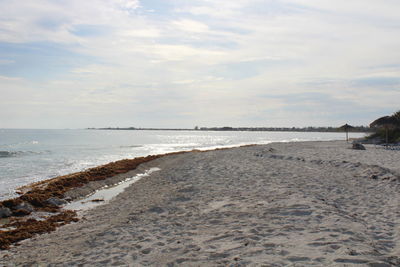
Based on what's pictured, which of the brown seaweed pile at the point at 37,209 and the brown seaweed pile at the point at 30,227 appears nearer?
the brown seaweed pile at the point at 30,227

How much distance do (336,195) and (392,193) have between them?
5.55ft

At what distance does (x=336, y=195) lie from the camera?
9570 millimetres

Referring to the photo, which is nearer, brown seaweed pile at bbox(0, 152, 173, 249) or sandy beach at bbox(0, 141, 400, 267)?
sandy beach at bbox(0, 141, 400, 267)

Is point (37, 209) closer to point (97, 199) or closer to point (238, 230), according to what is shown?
point (97, 199)

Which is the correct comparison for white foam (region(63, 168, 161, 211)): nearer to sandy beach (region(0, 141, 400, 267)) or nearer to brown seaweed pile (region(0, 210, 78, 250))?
sandy beach (region(0, 141, 400, 267))

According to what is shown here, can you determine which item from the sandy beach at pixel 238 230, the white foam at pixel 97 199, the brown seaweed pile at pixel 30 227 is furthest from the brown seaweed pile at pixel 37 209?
the white foam at pixel 97 199

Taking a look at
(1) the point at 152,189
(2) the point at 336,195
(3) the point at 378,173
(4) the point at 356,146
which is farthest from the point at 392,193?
(4) the point at 356,146

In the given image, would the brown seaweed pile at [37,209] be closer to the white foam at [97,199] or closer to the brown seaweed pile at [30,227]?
the brown seaweed pile at [30,227]

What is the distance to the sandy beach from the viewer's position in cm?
506

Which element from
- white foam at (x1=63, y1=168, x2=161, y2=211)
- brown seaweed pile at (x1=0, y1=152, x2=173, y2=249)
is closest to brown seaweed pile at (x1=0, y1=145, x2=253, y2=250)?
brown seaweed pile at (x1=0, y1=152, x2=173, y2=249)

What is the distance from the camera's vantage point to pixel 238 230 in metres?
6.36

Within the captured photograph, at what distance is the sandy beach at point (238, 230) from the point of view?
506cm

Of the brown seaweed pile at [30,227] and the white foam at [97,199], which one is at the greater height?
the brown seaweed pile at [30,227]

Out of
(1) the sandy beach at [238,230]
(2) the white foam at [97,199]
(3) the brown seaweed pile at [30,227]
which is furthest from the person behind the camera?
(2) the white foam at [97,199]
